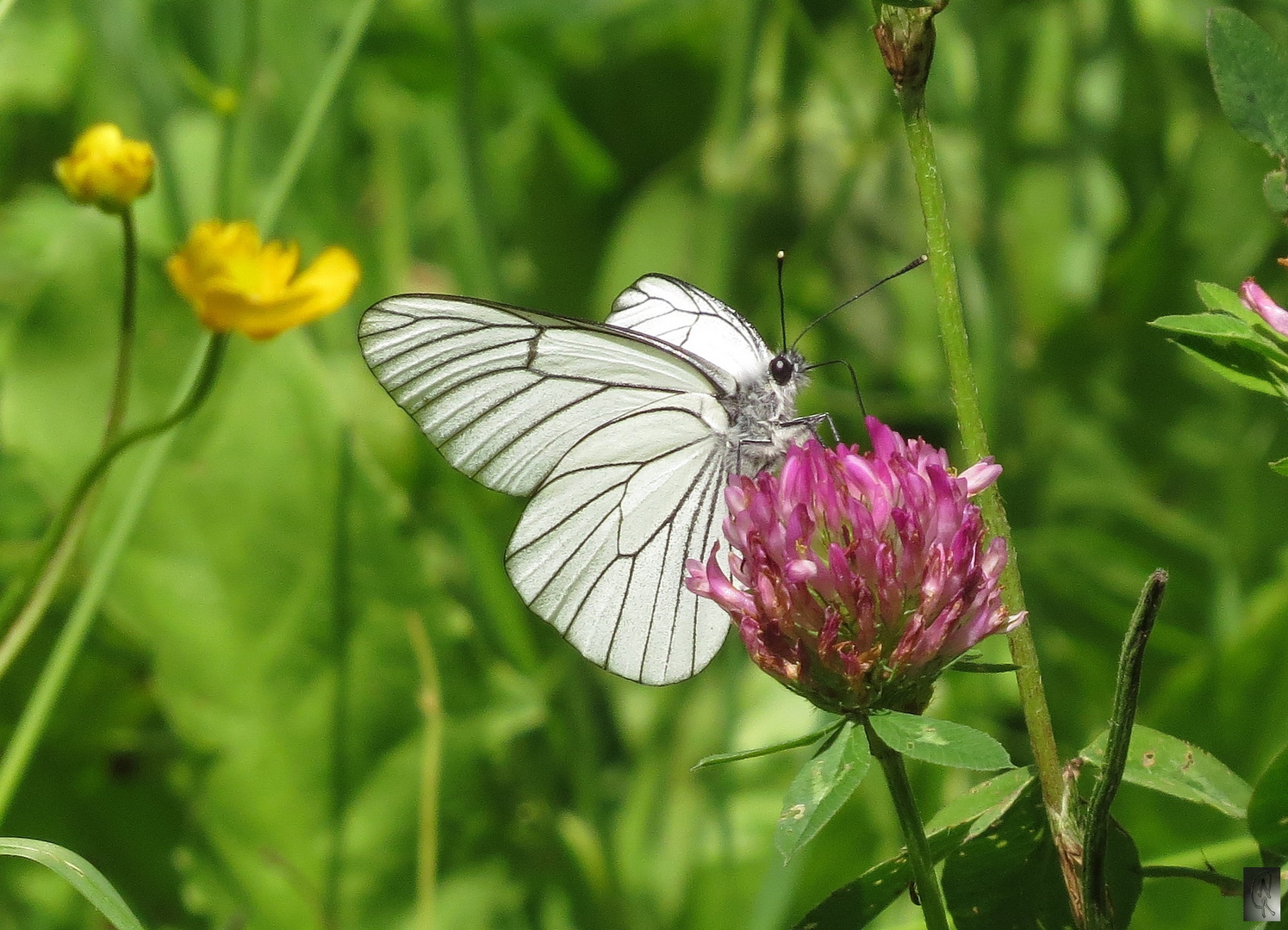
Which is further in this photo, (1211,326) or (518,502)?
(518,502)

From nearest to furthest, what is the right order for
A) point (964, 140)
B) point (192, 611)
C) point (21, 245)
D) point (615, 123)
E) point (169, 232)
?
point (192, 611) < point (169, 232) < point (21, 245) < point (964, 140) < point (615, 123)

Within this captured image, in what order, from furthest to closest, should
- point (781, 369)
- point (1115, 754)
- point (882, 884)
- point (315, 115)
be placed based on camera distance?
1. point (315, 115)
2. point (781, 369)
3. point (882, 884)
4. point (1115, 754)

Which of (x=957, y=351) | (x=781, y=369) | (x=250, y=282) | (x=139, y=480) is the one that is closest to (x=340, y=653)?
(x=139, y=480)

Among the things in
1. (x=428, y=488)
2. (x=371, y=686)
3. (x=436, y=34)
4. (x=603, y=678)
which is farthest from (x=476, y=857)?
(x=436, y=34)

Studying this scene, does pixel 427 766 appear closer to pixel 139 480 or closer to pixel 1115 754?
pixel 139 480

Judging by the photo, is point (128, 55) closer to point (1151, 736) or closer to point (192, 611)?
point (192, 611)

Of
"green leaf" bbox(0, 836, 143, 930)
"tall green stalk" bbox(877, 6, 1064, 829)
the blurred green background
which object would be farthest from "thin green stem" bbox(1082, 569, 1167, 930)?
the blurred green background
